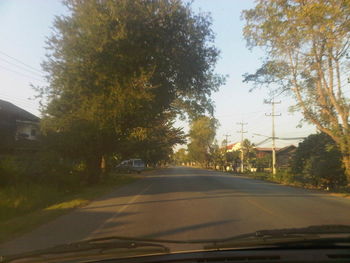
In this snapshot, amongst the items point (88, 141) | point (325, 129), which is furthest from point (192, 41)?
point (325, 129)

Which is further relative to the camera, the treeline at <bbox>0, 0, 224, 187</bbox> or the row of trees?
the row of trees

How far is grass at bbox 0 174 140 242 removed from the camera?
11.1 meters

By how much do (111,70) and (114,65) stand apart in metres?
0.33

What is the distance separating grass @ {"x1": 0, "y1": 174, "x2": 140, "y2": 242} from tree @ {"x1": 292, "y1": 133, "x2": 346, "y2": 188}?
19.5m

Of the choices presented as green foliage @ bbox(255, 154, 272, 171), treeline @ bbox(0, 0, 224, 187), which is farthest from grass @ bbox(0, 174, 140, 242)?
green foliage @ bbox(255, 154, 272, 171)

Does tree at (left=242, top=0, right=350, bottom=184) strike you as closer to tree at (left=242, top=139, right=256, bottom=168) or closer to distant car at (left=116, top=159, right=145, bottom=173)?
distant car at (left=116, top=159, right=145, bottom=173)

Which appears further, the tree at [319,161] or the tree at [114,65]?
the tree at [319,161]

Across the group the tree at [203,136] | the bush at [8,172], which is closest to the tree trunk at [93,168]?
the bush at [8,172]

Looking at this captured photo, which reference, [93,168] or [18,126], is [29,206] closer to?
[93,168]

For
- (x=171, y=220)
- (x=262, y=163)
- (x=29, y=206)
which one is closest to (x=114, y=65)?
(x=29, y=206)

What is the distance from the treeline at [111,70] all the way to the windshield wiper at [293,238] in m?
18.3

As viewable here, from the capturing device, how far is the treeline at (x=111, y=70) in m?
23.6

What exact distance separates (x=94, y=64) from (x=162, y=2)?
5.40 m

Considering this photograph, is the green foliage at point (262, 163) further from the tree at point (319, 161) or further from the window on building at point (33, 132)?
the window on building at point (33, 132)
